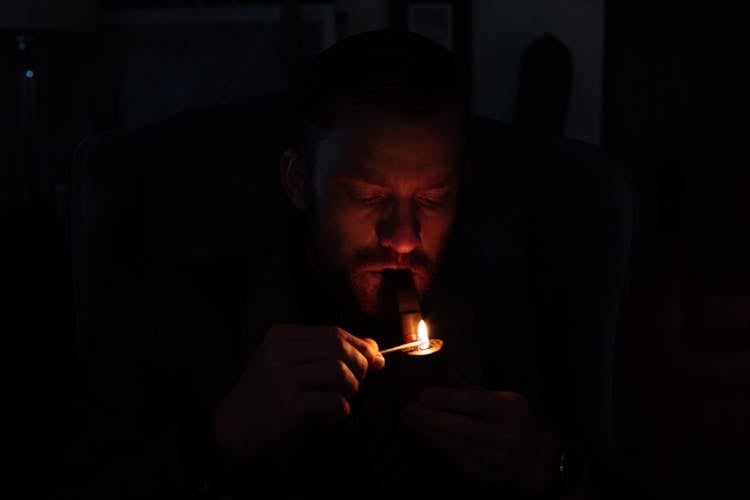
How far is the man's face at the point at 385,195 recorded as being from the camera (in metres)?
1.20

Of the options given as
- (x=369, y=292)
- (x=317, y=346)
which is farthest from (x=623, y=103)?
(x=317, y=346)

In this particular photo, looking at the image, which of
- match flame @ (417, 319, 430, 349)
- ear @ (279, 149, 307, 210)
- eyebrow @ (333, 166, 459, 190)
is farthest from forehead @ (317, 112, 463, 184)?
match flame @ (417, 319, 430, 349)

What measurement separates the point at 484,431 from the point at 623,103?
2274mm

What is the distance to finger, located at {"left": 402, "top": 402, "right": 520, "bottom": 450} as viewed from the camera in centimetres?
101

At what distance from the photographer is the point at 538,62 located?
115 inches

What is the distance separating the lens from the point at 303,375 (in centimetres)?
97

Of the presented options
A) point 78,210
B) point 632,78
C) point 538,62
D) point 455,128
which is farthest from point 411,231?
point 632,78

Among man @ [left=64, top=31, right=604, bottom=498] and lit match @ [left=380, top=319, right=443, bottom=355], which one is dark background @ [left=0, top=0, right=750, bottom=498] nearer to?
man @ [left=64, top=31, right=604, bottom=498]

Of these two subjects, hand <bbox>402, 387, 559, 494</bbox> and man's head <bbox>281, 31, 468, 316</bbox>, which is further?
man's head <bbox>281, 31, 468, 316</bbox>

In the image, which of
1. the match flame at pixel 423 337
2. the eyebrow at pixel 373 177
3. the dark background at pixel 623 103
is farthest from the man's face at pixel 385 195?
the dark background at pixel 623 103

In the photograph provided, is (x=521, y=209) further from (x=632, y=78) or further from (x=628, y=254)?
(x=632, y=78)

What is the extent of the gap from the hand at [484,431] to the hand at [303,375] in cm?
8

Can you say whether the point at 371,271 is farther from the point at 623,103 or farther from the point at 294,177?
the point at 623,103

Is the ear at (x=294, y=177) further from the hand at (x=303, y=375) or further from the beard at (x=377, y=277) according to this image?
the hand at (x=303, y=375)
